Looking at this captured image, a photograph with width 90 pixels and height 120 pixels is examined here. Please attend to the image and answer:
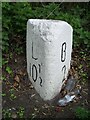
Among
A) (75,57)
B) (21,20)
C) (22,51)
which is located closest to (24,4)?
(21,20)

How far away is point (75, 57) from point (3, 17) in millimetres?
1072

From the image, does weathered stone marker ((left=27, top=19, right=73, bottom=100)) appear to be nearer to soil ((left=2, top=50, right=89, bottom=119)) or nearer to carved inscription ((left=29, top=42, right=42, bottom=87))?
carved inscription ((left=29, top=42, right=42, bottom=87))

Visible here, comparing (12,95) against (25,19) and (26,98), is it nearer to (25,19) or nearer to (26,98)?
(26,98)

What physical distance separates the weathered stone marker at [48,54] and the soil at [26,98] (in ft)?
0.36

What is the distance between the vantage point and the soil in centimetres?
432

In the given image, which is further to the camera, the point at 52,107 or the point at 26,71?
the point at 26,71

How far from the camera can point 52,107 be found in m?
4.44

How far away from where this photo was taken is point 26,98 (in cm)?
452

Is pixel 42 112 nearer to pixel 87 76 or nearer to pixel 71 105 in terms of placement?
pixel 71 105

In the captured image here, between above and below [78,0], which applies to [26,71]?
below

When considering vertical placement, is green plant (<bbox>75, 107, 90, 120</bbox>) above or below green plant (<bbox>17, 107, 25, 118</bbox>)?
above

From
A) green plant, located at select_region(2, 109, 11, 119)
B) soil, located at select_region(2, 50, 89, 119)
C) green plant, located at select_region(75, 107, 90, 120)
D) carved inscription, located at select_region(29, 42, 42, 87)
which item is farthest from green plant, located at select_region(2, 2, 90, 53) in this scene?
green plant, located at select_region(75, 107, 90, 120)

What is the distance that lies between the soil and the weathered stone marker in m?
0.11

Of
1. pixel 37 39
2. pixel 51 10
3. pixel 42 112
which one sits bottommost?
pixel 42 112
